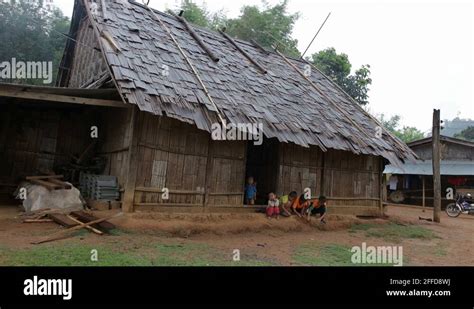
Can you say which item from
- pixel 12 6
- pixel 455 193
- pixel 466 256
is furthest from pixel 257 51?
pixel 12 6

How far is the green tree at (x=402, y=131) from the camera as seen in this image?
138ft

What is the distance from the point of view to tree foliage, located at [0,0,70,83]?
2120 centimetres

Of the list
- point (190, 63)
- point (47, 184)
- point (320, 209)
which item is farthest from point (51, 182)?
point (320, 209)

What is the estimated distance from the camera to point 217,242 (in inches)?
297

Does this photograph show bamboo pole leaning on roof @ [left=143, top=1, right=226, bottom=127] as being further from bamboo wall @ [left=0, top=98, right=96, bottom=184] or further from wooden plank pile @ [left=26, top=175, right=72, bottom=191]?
wooden plank pile @ [left=26, top=175, right=72, bottom=191]

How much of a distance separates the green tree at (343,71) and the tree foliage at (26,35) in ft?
59.3

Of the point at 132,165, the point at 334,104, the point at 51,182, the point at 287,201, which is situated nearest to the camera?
the point at 132,165

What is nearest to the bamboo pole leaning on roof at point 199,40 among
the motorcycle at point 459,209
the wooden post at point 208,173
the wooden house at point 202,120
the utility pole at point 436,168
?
the wooden house at point 202,120

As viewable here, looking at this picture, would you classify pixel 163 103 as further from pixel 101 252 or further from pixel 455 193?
pixel 455 193

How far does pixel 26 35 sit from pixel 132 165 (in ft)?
63.5

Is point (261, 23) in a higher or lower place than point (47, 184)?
higher

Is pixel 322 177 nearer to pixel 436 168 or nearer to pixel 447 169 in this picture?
pixel 436 168

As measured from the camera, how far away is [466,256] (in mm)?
8031

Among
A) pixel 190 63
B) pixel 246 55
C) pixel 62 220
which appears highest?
pixel 246 55
